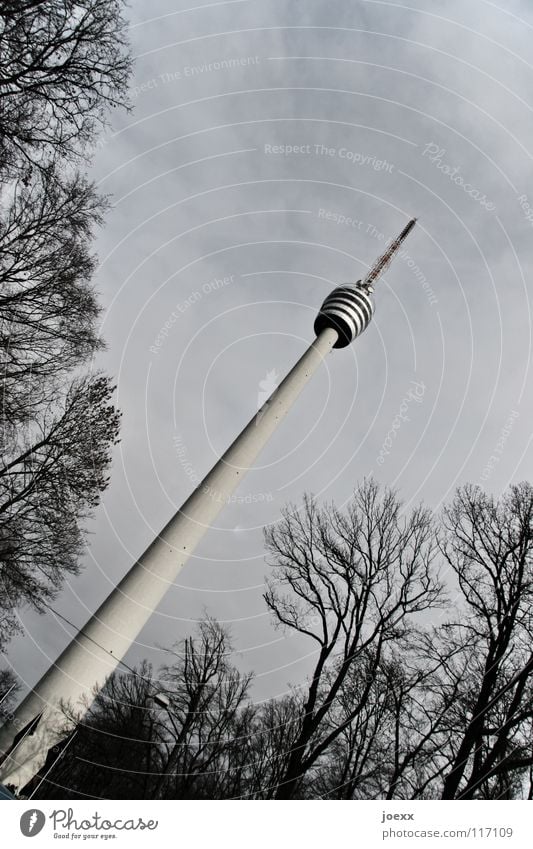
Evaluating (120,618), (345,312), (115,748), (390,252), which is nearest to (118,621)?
(120,618)

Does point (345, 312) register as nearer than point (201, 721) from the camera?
No

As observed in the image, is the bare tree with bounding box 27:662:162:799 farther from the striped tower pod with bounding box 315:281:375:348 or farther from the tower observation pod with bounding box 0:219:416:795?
the striped tower pod with bounding box 315:281:375:348

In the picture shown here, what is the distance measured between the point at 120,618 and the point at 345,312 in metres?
32.8

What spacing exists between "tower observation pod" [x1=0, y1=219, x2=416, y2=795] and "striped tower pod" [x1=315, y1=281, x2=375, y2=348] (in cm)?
1232

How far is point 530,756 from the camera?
36.4 ft

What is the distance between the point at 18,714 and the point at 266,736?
12968 mm

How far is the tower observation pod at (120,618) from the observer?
14.3m

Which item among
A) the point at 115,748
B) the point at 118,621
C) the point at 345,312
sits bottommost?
the point at 115,748

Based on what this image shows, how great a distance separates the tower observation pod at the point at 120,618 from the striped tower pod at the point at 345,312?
485 inches

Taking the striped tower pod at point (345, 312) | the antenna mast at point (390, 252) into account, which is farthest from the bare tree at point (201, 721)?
the antenna mast at point (390, 252)

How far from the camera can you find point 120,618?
1820 centimetres

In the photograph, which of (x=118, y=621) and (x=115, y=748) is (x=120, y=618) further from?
(x=115, y=748)
